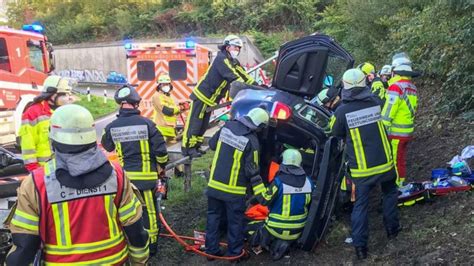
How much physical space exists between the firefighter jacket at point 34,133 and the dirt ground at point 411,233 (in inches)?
67.7

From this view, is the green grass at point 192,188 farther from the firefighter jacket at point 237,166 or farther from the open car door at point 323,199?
the open car door at point 323,199

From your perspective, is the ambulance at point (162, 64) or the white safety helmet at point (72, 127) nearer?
the white safety helmet at point (72, 127)

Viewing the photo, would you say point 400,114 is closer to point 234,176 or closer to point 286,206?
point 286,206

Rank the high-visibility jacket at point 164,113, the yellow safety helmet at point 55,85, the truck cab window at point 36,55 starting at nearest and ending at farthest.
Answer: the yellow safety helmet at point 55,85
the high-visibility jacket at point 164,113
the truck cab window at point 36,55

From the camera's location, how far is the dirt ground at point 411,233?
4.41 metres

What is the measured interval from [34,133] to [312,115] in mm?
3118

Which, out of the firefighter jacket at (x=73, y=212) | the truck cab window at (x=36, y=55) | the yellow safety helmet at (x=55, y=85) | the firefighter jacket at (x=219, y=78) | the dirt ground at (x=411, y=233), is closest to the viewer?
the firefighter jacket at (x=73, y=212)

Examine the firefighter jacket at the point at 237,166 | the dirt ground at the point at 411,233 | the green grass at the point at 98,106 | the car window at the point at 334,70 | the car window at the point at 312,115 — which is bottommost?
the green grass at the point at 98,106

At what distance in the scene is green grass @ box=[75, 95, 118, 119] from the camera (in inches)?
784

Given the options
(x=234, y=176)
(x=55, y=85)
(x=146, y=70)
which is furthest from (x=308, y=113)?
(x=146, y=70)

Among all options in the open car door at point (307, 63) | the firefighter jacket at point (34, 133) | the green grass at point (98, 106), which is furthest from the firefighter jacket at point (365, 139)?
the green grass at point (98, 106)

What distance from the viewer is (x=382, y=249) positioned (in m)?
4.87

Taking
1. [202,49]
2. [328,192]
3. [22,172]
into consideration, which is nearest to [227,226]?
[328,192]

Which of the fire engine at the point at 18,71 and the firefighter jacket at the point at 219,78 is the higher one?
the firefighter jacket at the point at 219,78
